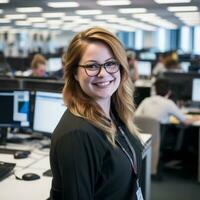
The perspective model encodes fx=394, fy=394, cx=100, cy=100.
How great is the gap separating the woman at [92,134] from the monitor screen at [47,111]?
44.3 inches

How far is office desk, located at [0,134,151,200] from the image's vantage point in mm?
1837

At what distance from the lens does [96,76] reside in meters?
1.34

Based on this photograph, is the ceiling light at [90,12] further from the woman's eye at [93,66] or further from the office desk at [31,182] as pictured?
the woman's eye at [93,66]

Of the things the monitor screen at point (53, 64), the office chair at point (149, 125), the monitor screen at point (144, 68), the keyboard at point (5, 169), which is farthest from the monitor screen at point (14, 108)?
the monitor screen at point (53, 64)

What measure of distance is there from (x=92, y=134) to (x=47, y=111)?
137 centimetres

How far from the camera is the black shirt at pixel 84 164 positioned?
48.6 inches

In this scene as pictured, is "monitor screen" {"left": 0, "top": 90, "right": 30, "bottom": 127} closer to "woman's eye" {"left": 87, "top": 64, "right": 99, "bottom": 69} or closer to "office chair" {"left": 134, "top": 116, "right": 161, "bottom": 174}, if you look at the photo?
"office chair" {"left": 134, "top": 116, "right": 161, "bottom": 174}

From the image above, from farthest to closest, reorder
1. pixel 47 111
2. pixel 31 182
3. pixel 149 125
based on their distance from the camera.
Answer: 1. pixel 149 125
2. pixel 47 111
3. pixel 31 182

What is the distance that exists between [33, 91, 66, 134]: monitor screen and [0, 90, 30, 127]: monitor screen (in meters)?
0.06

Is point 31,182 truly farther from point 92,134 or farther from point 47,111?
point 92,134

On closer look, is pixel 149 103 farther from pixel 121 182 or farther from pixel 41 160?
pixel 121 182

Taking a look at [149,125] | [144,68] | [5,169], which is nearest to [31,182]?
[5,169]

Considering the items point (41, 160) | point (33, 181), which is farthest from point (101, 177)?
point (41, 160)

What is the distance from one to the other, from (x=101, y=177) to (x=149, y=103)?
2452 millimetres
